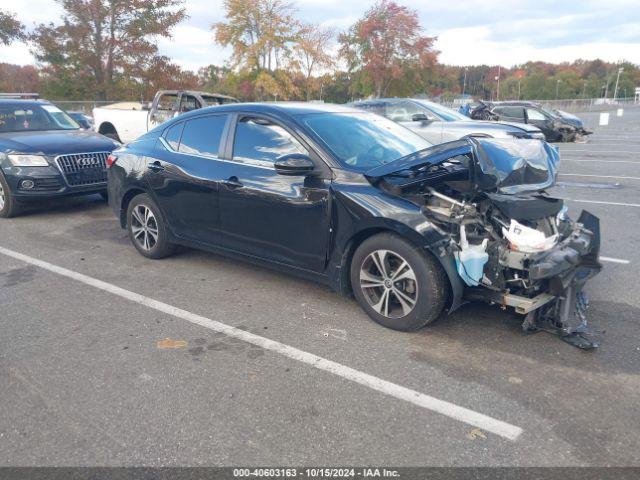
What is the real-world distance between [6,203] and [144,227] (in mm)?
3358

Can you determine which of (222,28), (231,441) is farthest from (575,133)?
(222,28)

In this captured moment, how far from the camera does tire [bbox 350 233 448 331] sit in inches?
141

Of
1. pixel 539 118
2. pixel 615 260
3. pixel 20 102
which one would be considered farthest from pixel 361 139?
pixel 539 118

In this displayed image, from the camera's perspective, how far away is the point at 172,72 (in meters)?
30.0

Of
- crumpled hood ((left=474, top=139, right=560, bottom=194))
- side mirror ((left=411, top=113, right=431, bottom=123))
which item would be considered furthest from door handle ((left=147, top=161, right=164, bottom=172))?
side mirror ((left=411, top=113, right=431, bottom=123))

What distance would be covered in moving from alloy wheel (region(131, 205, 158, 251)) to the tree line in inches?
1019

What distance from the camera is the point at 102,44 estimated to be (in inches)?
1125

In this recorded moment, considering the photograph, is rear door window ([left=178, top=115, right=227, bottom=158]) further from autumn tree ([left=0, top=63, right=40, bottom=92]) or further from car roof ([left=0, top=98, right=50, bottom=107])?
autumn tree ([left=0, top=63, right=40, bottom=92])

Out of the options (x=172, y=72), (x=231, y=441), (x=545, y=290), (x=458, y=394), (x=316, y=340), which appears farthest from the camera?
(x=172, y=72)

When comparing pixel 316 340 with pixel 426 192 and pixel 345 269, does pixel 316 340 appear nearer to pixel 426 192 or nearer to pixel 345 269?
pixel 345 269

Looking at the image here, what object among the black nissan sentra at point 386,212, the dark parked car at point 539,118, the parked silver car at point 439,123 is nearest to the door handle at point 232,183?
the black nissan sentra at point 386,212

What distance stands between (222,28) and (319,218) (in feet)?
117

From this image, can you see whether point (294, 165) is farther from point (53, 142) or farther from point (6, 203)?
point (6, 203)

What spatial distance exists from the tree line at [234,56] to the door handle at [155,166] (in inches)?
1030
